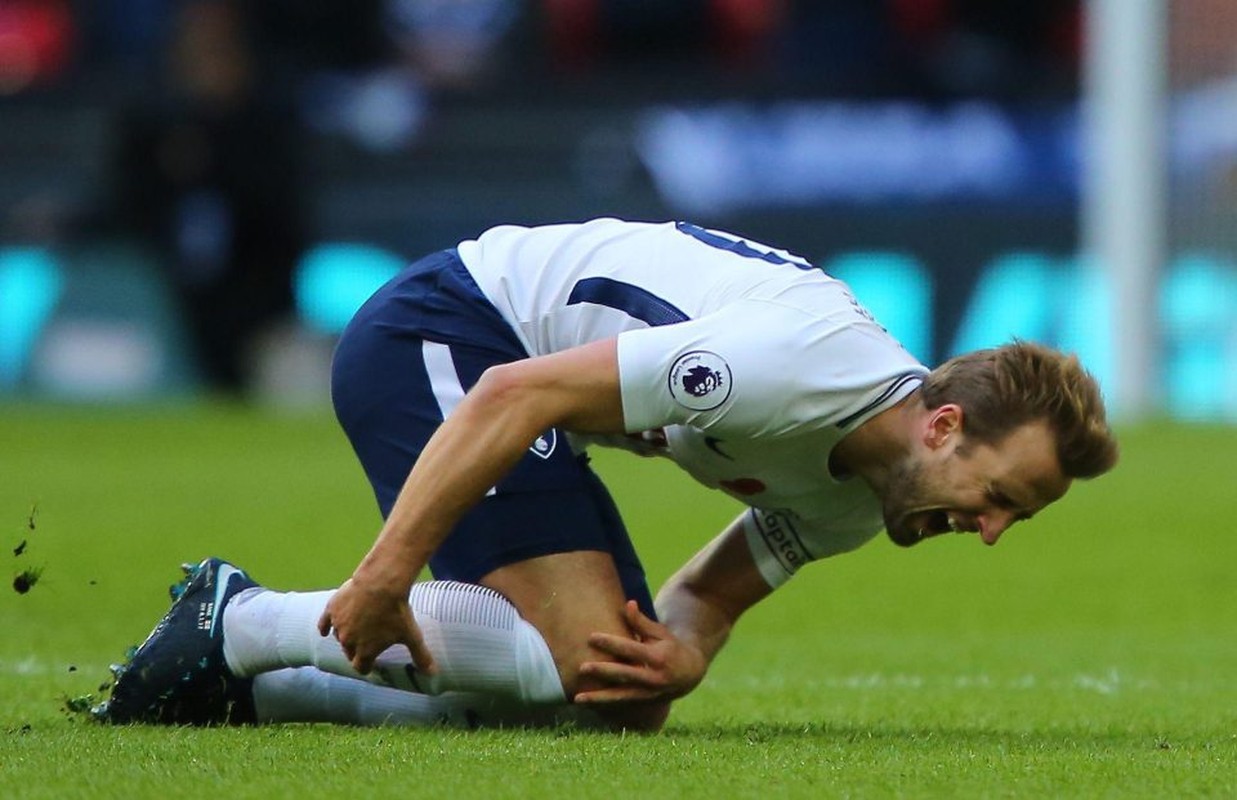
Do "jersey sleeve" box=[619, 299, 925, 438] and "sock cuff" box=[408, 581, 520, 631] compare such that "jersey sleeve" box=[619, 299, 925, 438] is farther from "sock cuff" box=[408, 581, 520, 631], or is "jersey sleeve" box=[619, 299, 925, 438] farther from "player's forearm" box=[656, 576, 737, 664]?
"player's forearm" box=[656, 576, 737, 664]

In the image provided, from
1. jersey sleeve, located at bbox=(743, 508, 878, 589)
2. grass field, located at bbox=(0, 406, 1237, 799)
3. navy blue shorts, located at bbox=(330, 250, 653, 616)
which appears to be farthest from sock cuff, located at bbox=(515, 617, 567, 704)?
jersey sleeve, located at bbox=(743, 508, 878, 589)

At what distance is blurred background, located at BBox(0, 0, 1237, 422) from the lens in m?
15.3

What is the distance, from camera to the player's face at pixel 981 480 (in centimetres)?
469

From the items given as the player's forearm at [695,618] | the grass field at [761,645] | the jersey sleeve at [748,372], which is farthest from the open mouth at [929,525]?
the player's forearm at [695,618]

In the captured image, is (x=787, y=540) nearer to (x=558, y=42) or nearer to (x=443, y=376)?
(x=443, y=376)

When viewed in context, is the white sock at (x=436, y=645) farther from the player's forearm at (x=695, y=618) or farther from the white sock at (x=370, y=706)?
the player's forearm at (x=695, y=618)

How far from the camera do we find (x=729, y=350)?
459 cm

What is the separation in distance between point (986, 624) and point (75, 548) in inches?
143

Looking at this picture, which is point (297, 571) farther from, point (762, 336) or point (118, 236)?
point (118, 236)

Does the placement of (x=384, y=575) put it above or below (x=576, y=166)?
above

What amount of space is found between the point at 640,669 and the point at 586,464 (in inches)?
23.2

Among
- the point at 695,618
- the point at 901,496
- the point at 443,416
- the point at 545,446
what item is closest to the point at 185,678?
the point at 443,416

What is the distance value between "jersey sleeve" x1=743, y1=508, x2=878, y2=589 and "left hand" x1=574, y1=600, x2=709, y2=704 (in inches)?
18.8

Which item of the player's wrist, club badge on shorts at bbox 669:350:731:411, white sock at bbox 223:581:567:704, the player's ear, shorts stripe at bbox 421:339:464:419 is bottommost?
white sock at bbox 223:581:567:704
